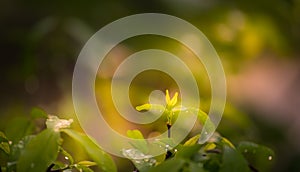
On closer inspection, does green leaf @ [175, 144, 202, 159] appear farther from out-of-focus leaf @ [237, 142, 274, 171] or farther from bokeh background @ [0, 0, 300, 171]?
bokeh background @ [0, 0, 300, 171]

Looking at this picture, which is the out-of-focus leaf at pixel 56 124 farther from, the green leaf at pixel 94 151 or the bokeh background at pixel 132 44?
the bokeh background at pixel 132 44

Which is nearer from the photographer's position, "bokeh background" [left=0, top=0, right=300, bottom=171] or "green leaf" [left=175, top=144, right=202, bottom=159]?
"green leaf" [left=175, top=144, right=202, bottom=159]

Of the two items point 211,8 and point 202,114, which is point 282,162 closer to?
point 211,8

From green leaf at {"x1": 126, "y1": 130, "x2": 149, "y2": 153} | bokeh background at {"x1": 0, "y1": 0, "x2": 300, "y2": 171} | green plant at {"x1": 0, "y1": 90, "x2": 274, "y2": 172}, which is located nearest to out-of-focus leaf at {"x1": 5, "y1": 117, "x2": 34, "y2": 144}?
green plant at {"x1": 0, "y1": 90, "x2": 274, "y2": 172}

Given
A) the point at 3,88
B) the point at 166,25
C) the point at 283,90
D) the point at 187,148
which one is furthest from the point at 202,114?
the point at 283,90

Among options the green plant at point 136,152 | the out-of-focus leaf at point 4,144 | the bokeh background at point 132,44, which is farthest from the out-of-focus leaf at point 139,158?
the bokeh background at point 132,44
